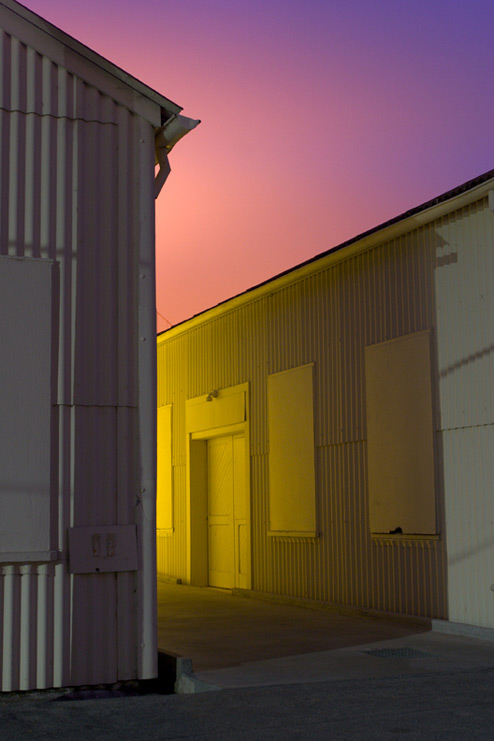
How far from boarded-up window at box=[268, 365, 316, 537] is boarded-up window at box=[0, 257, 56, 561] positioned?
6857mm

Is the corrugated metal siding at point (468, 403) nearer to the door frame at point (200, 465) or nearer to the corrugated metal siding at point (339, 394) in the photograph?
the corrugated metal siding at point (339, 394)

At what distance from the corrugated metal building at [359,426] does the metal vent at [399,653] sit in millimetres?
1260

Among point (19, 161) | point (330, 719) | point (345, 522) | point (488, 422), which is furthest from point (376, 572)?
point (19, 161)

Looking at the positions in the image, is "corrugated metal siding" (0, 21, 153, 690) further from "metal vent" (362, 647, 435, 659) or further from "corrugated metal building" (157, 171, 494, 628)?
"corrugated metal building" (157, 171, 494, 628)

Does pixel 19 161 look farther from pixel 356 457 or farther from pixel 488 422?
pixel 356 457

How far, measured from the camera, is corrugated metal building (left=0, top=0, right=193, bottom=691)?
752cm

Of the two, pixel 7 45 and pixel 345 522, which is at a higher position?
pixel 7 45

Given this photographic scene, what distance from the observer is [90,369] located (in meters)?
7.87

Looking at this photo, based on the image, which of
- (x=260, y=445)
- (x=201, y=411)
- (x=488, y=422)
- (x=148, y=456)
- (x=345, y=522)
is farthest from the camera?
(x=201, y=411)

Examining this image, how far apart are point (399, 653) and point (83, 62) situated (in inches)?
231

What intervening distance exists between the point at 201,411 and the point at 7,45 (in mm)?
10644

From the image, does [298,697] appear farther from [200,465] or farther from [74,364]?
[200,465]

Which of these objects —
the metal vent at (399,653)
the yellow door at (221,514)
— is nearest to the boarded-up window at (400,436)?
the metal vent at (399,653)

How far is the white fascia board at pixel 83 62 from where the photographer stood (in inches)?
313
